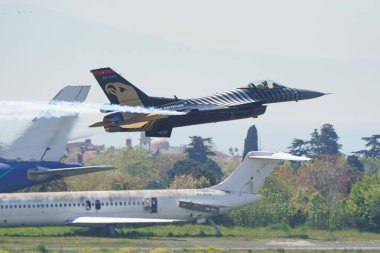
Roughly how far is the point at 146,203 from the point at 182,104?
51.6ft

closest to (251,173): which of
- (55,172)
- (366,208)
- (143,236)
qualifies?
(143,236)

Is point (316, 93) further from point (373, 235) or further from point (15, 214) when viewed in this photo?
point (15, 214)

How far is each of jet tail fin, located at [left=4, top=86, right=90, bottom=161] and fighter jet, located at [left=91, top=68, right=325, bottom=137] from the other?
60.4 feet

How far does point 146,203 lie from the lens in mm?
105938

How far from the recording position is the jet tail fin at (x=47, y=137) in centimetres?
11212

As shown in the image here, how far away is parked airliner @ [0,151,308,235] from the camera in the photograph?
104125 millimetres

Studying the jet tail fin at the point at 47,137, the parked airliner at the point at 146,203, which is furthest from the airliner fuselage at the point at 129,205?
the jet tail fin at the point at 47,137

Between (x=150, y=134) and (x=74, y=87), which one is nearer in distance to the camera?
(x=150, y=134)

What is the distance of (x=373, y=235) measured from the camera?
10525 centimetres

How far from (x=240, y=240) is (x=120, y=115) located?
50.0ft

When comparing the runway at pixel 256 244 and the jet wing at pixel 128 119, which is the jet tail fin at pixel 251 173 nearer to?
the runway at pixel 256 244

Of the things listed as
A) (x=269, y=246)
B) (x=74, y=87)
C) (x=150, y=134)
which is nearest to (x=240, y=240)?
(x=269, y=246)

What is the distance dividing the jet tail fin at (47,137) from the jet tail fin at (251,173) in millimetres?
15126

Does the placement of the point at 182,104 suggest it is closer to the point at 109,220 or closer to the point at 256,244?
the point at 256,244
